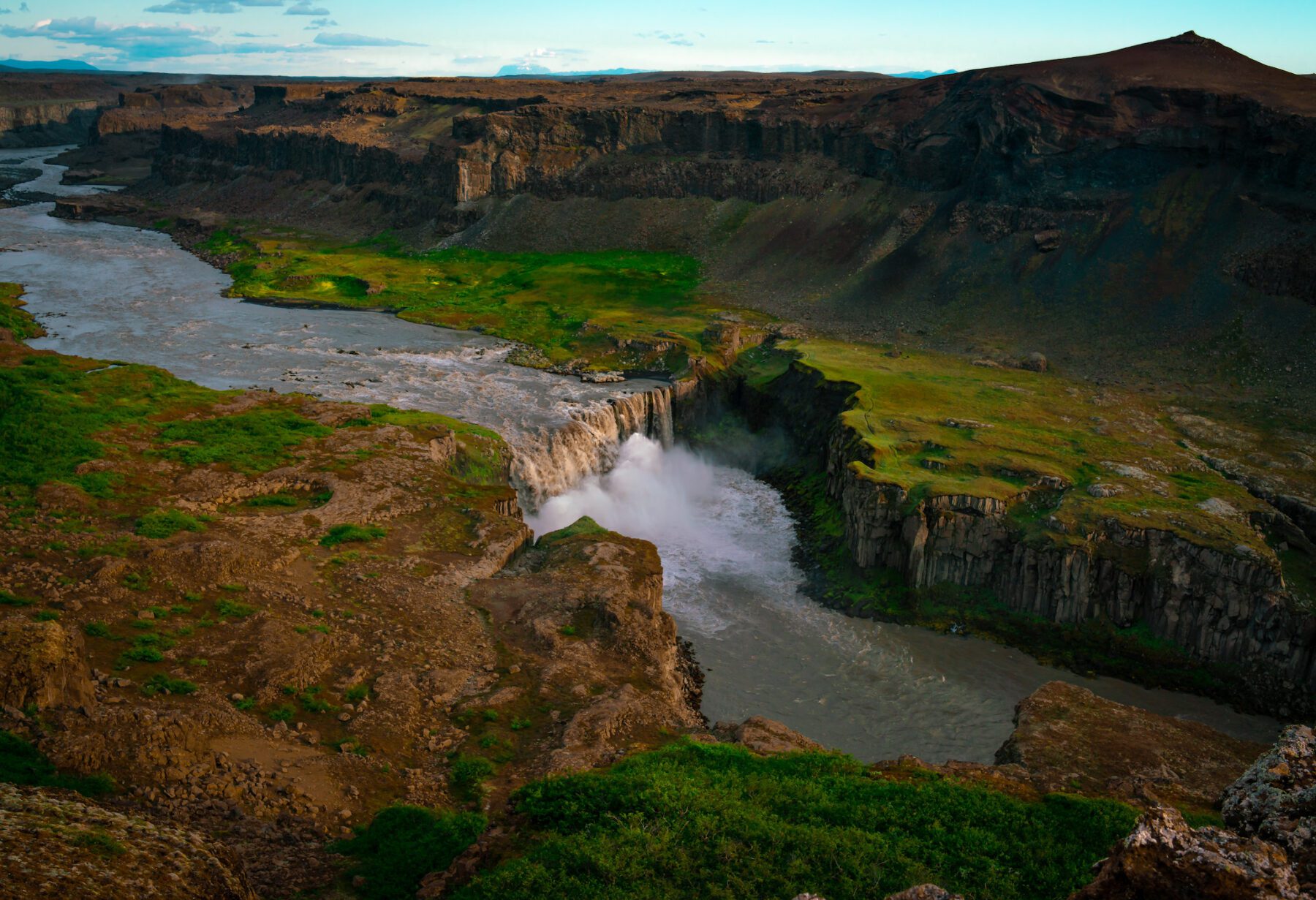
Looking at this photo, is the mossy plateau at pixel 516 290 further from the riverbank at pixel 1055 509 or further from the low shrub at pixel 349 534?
the low shrub at pixel 349 534

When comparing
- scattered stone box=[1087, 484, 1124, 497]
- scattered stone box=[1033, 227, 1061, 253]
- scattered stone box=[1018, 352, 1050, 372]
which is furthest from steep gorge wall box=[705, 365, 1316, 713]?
scattered stone box=[1033, 227, 1061, 253]

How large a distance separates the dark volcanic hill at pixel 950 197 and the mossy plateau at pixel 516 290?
18.8 feet

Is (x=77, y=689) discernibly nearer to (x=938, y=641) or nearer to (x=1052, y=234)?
(x=938, y=641)

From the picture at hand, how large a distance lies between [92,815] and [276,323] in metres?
67.9

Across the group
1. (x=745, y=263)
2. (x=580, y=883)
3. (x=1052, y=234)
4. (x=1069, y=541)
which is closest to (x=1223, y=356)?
(x=1052, y=234)

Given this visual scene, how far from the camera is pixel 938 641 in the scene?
4159cm

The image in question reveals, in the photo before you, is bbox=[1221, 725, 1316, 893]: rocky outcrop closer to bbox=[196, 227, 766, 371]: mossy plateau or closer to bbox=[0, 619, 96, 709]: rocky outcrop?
bbox=[0, 619, 96, 709]: rocky outcrop

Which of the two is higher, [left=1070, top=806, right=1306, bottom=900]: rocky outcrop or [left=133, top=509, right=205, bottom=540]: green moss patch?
[left=1070, top=806, right=1306, bottom=900]: rocky outcrop

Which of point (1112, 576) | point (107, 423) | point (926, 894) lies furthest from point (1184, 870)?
point (107, 423)

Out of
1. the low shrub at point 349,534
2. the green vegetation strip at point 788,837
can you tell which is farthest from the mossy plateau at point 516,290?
the green vegetation strip at point 788,837

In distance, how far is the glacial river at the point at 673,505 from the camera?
37.0 meters

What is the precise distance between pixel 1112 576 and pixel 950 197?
184 feet

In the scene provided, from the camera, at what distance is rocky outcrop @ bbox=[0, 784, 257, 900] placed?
14.2 meters

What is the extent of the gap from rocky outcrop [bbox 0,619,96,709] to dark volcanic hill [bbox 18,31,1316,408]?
2378 inches
